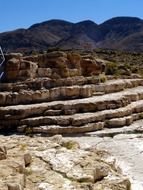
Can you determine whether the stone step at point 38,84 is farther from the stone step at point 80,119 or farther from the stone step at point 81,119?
the stone step at point 81,119

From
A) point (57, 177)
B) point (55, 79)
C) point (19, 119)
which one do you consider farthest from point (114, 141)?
point (57, 177)

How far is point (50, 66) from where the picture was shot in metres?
33.8

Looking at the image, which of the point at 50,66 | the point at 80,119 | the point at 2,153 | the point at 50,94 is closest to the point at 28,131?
the point at 80,119

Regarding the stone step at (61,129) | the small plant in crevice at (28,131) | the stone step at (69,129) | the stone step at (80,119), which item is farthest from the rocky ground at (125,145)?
the small plant in crevice at (28,131)

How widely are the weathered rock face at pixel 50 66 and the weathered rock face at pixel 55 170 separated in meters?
15.2

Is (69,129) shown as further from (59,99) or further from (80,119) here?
(59,99)

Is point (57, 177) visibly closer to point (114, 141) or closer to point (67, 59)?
point (114, 141)

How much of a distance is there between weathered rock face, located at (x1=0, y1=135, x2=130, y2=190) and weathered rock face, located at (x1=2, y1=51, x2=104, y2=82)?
1522 cm

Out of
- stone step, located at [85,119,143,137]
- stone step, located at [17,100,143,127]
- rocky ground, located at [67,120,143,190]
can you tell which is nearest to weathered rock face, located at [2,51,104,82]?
stone step, located at [17,100,143,127]

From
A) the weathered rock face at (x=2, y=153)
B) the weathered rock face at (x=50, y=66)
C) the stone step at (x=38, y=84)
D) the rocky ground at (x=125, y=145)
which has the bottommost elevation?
the rocky ground at (x=125, y=145)

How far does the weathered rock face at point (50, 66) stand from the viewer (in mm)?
30906

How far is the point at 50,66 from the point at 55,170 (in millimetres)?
20859

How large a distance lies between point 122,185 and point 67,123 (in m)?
13.6

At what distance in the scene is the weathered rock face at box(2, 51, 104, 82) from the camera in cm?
3091
